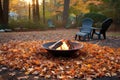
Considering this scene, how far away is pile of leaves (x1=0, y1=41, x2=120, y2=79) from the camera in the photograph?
215 inches

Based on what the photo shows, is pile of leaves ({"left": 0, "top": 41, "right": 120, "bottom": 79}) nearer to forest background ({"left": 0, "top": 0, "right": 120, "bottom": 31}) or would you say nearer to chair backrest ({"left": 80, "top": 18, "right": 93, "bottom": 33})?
chair backrest ({"left": 80, "top": 18, "right": 93, "bottom": 33})

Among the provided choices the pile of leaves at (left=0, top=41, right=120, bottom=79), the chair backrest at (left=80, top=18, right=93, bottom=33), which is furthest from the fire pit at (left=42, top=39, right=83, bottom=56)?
the chair backrest at (left=80, top=18, right=93, bottom=33)

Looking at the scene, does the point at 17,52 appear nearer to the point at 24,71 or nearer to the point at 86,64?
the point at 24,71

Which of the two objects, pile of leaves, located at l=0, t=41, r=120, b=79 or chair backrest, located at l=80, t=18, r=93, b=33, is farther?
chair backrest, located at l=80, t=18, r=93, b=33

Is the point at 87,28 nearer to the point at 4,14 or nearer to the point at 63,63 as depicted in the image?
the point at 63,63

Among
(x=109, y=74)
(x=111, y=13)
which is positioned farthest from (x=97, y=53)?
(x=111, y=13)

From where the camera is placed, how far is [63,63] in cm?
616

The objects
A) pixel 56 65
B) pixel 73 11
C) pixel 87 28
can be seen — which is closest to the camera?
pixel 56 65

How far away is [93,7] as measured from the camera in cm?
2267

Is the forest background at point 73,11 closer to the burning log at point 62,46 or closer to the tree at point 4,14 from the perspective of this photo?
the tree at point 4,14

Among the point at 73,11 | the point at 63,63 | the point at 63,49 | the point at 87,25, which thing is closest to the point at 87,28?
the point at 87,25

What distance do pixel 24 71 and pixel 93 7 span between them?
1787cm

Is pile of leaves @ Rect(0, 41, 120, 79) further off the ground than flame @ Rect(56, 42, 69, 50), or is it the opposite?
flame @ Rect(56, 42, 69, 50)

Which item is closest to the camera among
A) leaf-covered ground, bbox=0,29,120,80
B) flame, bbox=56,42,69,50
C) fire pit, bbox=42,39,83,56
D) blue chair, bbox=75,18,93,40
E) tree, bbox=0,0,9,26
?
leaf-covered ground, bbox=0,29,120,80
